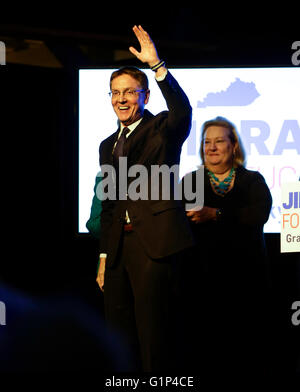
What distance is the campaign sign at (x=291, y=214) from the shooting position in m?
3.63

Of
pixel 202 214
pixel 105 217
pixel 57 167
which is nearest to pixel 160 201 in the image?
pixel 105 217

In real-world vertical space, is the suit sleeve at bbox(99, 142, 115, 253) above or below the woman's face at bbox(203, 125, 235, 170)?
below

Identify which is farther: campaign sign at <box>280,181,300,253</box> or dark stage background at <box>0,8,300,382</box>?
dark stage background at <box>0,8,300,382</box>

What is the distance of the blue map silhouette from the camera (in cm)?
415

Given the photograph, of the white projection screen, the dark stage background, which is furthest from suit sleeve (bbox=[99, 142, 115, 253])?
the dark stage background

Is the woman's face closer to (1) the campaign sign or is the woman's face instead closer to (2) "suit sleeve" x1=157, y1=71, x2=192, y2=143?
(1) the campaign sign

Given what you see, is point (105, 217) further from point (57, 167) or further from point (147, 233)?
point (57, 167)

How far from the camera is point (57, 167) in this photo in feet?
17.3

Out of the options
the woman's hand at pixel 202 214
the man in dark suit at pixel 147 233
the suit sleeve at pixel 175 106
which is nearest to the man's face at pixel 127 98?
the man in dark suit at pixel 147 233

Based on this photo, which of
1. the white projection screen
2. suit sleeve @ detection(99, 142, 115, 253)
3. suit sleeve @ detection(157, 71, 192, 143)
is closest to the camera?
suit sleeve @ detection(157, 71, 192, 143)

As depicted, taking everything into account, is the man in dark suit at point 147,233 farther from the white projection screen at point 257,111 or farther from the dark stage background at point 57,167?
the dark stage background at point 57,167

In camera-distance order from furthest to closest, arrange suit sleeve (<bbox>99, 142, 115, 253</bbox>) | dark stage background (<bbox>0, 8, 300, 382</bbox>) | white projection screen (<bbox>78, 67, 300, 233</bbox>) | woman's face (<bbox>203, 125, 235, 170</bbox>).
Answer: dark stage background (<bbox>0, 8, 300, 382</bbox>) < white projection screen (<bbox>78, 67, 300, 233</bbox>) < woman's face (<bbox>203, 125, 235, 170</bbox>) < suit sleeve (<bbox>99, 142, 115, 253</bbox>)

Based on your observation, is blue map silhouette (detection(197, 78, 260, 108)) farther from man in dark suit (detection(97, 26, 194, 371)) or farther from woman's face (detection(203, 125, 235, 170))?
man in dark suit (detection(97, 26, 194, 371))

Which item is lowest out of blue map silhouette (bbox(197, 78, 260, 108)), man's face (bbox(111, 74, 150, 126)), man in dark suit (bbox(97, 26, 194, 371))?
man in dark suit (bbox(97, 26, 194, 371))
